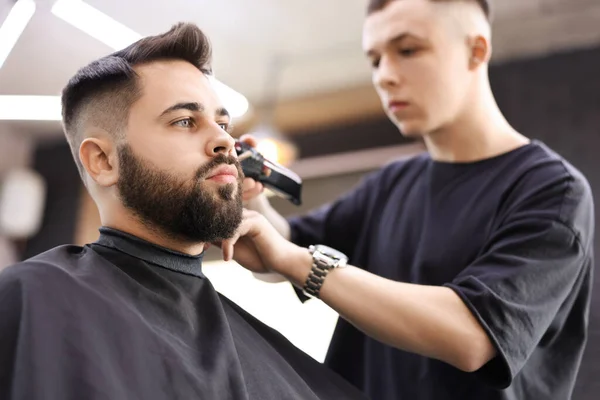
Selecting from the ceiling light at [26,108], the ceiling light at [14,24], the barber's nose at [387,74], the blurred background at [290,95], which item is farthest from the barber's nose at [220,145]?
the ceiling light at [14,24]

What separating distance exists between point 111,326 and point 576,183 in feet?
4.13

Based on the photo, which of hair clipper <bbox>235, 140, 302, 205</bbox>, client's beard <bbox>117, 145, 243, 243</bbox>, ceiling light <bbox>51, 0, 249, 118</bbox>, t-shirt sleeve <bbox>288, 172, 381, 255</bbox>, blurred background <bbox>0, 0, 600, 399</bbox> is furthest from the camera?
blurred background <bbox>0, 0, 600, 399</bbox>

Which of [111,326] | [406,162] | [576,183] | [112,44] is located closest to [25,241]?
[112,44]

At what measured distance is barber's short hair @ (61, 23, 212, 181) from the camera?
1399 millimetres

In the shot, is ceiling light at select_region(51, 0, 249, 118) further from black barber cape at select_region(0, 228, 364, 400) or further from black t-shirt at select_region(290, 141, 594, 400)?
black barber cape at select_region(0, 228, 364, 400)

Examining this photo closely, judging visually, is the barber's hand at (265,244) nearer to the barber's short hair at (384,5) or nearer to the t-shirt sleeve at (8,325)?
the t-shirt sleeve at (8,325)

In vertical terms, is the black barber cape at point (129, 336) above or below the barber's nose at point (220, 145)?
below

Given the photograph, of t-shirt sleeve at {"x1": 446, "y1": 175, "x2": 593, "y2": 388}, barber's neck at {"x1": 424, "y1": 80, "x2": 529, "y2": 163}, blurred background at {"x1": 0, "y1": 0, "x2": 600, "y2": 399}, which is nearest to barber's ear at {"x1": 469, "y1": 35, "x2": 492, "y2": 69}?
barber's neck at {"x1": 424, "y1": 80, "x2": 529, "y2": 163}

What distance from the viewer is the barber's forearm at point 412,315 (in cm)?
138

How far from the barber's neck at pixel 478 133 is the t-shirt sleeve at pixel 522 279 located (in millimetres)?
290

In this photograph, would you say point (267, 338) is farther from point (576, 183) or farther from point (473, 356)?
point (576, 183)

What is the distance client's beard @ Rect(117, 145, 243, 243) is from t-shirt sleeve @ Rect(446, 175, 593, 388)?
60 centimetres

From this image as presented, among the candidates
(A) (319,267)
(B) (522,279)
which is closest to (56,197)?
(A) (319,267)

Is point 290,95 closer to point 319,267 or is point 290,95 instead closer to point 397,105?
point 397,105
